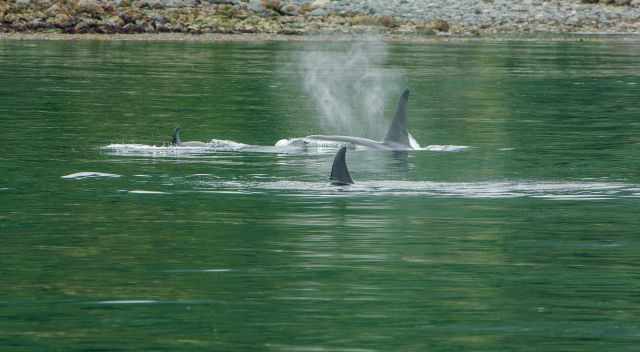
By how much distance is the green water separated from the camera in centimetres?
1625

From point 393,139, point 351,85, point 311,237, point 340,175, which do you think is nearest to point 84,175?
point 340,175

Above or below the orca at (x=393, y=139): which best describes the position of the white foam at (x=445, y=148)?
below

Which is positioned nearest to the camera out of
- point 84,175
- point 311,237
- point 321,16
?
point 311,237

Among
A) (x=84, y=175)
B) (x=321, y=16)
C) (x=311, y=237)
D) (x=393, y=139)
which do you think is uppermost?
(x=311, y=237)

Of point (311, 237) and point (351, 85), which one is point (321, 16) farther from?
point (311, 237)

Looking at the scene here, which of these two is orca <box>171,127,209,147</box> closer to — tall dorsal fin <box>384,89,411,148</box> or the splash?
tall dorsal fin <box>384,89,411,148</box>

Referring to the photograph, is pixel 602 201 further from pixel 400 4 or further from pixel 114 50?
pixel 400 4

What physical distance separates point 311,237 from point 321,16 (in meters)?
88.7

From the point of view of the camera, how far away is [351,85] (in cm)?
6756

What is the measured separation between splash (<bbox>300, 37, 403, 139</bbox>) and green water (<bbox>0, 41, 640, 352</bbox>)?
7.27 ft

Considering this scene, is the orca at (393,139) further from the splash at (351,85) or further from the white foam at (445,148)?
the splash at (351,85)

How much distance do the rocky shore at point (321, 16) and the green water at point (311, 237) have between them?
52.4m

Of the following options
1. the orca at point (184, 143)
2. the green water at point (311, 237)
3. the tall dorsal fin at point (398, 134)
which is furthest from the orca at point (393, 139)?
the orca at point (184, 143)

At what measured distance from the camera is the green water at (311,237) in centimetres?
1625
